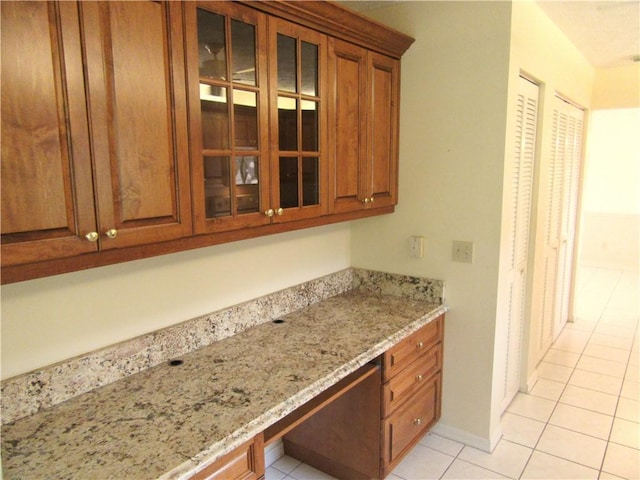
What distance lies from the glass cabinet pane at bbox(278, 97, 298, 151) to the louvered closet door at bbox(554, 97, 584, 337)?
228cm

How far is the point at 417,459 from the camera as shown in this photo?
7.86 feet

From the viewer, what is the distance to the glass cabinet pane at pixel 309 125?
72.1 inches

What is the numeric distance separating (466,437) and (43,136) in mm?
2473

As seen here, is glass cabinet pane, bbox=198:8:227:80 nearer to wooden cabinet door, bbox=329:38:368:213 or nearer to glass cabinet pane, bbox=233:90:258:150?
glass cabinet pane, bbox=233:90:258:150

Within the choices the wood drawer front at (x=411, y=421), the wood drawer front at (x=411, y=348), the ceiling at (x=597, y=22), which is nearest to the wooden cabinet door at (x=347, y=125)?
the ceiling at (x=597, y=22)

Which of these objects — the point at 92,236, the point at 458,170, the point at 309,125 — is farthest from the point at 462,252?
the point at 92,236

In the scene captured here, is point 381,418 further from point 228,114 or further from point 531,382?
point 531,382

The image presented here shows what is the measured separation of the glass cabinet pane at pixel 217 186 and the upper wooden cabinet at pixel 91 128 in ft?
0.30

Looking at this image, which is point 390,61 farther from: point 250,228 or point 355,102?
point 250,228

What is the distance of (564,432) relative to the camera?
2617 millimetres

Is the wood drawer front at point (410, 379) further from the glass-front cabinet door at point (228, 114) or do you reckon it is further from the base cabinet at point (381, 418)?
the glass-front cabinet door at point (228, 114)

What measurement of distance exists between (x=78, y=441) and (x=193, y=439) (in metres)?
0.32

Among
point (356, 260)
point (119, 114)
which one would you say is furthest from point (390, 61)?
point (119, 114)

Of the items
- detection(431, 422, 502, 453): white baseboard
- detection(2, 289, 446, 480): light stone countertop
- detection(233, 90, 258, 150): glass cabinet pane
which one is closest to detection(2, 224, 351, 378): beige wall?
detection(2, 289, 446, 480): light stone countertop
